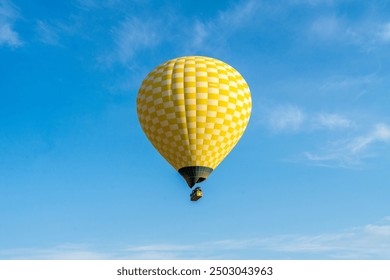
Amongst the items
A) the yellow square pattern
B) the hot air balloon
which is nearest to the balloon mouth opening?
the hot air balloon

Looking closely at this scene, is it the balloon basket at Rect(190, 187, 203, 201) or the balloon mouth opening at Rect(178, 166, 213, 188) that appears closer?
the balloon basket at Rect(190, 187, 203, 201)

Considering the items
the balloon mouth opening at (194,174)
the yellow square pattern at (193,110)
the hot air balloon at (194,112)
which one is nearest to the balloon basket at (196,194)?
the hot air balloon at (194,112)

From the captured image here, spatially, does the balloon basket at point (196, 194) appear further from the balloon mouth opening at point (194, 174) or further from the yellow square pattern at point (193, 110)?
the yellow square pattern at point (193, 110)

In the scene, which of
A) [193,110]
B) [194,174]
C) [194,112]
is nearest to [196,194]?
[194,174]

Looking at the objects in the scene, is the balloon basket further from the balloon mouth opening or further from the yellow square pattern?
the yellow square pattern

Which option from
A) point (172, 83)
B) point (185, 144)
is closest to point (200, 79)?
point (172, 83)

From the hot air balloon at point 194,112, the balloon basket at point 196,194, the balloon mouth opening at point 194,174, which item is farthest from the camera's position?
the balloon mouth opening at point 194,174

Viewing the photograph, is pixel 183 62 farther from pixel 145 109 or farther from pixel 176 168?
pixel 176 168

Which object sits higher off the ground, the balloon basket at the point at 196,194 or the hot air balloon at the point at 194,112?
the hot air balloon at the point at 194,112
